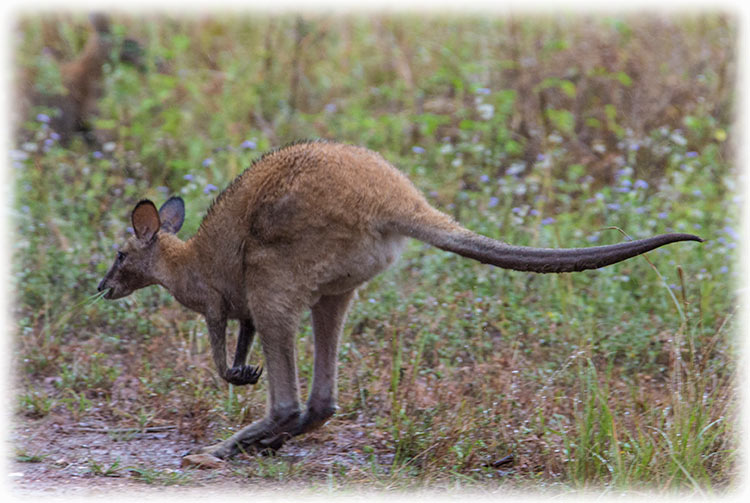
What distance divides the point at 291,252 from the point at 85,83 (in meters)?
5.65

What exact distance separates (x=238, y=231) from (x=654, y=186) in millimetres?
4293

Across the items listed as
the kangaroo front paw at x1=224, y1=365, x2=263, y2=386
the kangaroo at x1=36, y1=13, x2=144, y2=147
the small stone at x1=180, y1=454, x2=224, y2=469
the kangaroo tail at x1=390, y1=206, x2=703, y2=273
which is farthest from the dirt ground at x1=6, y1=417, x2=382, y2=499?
the kangaroo at x1=36, y1=13, x2=144, y2=147

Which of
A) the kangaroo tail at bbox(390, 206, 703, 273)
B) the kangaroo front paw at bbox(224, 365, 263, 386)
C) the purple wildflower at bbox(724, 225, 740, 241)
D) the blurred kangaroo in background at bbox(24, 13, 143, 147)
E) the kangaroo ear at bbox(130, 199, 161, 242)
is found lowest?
the kangaroo front paw at bbox(224, 365, 263, 386)

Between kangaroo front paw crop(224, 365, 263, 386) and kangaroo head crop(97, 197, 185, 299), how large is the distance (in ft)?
2.20

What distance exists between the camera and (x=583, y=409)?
14.5ft

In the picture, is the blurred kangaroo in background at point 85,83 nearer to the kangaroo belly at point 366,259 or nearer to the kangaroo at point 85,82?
the kangaroo at point 85,82

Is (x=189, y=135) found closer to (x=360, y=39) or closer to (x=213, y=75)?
(x=213, y=75)

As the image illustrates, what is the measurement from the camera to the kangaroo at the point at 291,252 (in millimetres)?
4477

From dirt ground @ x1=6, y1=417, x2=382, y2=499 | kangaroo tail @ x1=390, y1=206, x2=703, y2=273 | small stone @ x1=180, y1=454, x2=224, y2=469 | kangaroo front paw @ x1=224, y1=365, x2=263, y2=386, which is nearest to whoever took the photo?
kangaroo tail @ x1=390, y1=206, x2=703, y2=273

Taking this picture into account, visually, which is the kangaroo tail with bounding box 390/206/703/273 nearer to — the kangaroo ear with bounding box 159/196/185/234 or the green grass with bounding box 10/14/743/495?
the green grass with bounding box 10/14/743/495

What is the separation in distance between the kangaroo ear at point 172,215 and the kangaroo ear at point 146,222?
164mm

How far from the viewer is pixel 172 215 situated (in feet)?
17.4

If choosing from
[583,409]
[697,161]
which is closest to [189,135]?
[697,161]

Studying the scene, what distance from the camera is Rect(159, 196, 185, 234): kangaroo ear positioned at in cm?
526
